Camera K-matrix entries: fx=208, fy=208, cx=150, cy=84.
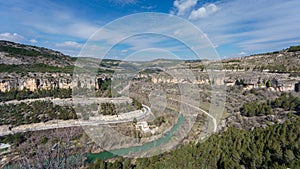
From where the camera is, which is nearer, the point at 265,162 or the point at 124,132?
the point at 265,162

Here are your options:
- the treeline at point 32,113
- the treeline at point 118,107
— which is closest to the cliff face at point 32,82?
the treeline at point 118,107

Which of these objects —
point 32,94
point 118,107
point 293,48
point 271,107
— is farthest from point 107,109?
point 293,48

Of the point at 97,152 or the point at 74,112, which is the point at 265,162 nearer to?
the point at 97,152

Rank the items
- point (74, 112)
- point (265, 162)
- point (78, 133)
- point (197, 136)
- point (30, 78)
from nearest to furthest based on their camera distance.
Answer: point (265, 162), point (197, 136), point (78, 133), point (74, 112), point (30, 78)

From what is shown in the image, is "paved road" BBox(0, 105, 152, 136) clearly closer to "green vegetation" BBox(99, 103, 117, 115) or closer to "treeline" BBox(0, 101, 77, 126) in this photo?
"treeline" BBox(0, 101, 77, 126)

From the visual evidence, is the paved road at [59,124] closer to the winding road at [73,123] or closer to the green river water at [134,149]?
the winding road at [73,123]

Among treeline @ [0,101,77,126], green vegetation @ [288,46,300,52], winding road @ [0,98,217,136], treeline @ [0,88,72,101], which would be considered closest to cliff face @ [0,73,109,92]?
treeline @ [0,88,72,101]

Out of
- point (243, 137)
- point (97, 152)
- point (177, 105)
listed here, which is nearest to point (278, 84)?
point (177, 105)
